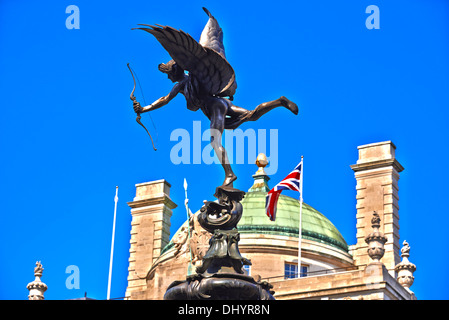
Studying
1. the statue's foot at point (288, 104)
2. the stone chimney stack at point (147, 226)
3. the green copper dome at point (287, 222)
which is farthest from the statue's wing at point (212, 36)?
the stone chimney stack at point (147, 226)

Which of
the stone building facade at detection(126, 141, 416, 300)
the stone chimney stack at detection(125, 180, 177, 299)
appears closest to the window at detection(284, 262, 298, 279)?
the stone building facade at detection(126, 141, 416, 300)

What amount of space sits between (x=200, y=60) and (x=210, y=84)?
1.61ft

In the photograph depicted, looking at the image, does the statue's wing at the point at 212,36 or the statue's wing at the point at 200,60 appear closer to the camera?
the statue's wing at the point at 200,60

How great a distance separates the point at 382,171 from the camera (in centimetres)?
6562

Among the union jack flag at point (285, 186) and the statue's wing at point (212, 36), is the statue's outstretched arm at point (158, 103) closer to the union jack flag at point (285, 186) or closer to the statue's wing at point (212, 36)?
the statue's wing at point (212, 36)

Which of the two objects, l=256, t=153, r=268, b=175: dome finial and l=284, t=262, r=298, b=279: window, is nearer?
l=284, t=262, r=298, b=279: window

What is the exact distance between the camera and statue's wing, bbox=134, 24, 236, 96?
18375mm

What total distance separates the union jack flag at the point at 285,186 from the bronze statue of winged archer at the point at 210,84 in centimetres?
3677

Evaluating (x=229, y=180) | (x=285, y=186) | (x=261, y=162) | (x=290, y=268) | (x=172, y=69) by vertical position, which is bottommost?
(x=229, y=180)

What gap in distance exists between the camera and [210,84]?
19188 millimetres

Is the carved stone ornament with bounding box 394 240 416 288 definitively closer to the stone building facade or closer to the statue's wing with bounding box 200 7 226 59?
the stone building facade

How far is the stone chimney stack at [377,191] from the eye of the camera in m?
65.0

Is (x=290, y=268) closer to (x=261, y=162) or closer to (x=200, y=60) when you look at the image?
(x=261, y=162)

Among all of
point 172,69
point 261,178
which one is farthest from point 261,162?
point 172,69
